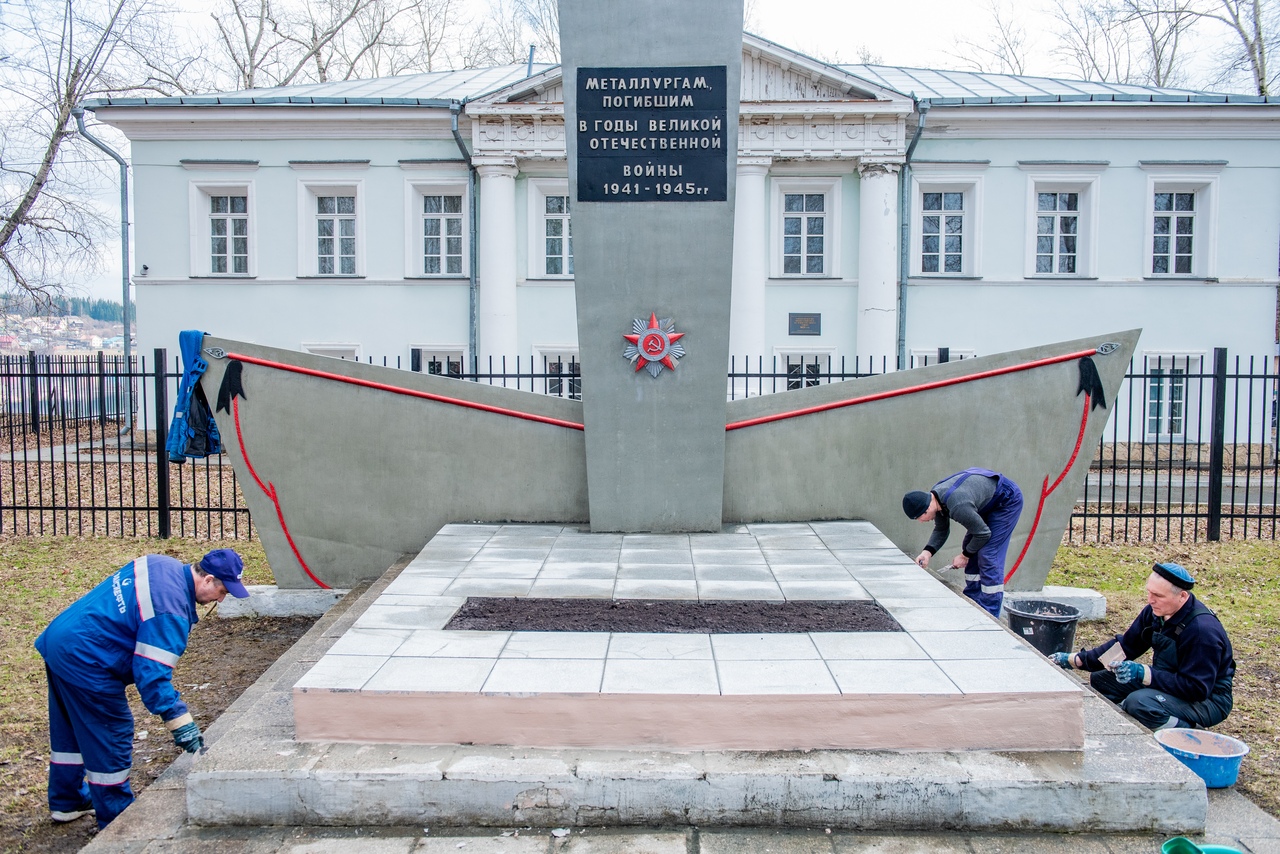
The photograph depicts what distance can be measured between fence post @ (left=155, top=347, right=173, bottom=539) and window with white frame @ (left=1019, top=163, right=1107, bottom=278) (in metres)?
15.7

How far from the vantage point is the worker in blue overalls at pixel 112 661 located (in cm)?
414

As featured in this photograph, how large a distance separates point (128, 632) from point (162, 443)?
6.77m

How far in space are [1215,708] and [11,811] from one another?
6005 millimetres

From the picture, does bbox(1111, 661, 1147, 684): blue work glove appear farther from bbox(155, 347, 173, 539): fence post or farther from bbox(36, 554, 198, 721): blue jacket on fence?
bbox(155, 347, 173, 539): fence post

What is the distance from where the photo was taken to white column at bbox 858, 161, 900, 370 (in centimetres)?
1842

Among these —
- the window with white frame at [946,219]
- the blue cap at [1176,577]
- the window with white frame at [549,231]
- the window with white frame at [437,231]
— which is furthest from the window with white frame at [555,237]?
the blue cap at [1176,577]

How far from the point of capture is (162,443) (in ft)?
33.9

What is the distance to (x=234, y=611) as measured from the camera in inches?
301

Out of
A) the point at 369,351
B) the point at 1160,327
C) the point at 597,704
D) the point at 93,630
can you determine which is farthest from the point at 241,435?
the point at 1160,327

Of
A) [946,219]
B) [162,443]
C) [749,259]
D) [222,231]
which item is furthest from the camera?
[222,231]

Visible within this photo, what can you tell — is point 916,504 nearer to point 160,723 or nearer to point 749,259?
point 160,723

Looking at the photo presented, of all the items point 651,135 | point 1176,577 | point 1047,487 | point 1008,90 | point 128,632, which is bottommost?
point 128,632

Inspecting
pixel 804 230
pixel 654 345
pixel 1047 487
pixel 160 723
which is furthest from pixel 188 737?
pixel 804 230

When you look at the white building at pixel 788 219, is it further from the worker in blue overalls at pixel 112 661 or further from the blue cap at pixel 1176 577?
the worker in blue overalls at pixel 112 661
